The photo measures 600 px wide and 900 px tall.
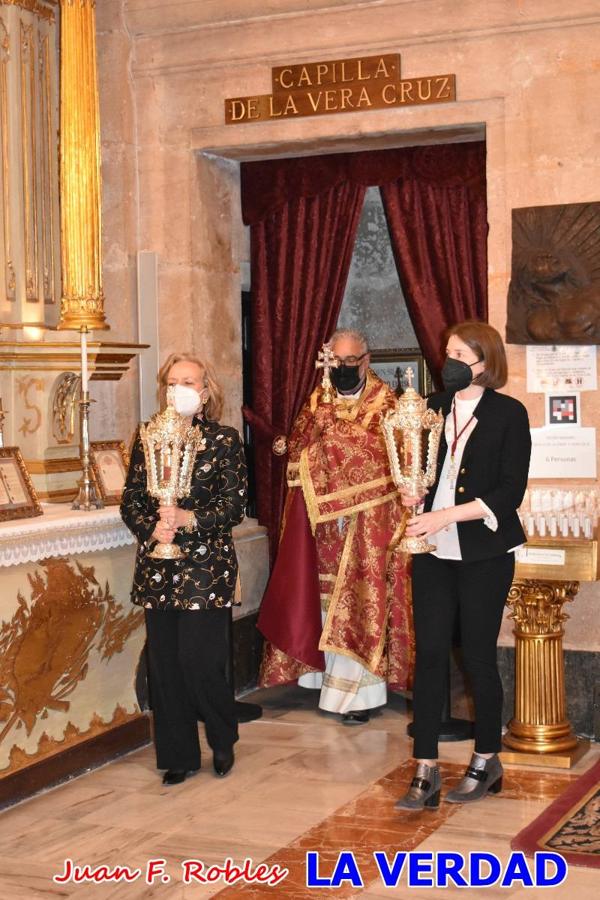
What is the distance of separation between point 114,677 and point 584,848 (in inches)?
83.0

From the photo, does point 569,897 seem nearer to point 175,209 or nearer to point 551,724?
point 551,724

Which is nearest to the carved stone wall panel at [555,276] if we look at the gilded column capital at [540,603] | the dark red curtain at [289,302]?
the gilded column capital at [540,603]

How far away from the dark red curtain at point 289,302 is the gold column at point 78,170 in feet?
4.26

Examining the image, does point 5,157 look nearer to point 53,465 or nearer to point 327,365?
point 53,465

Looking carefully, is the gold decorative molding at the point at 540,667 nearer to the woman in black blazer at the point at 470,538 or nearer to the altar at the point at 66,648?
the woman in black blazer at the point at 470,538

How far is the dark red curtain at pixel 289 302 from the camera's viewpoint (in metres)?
7.06

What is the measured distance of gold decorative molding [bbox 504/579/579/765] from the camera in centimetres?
547

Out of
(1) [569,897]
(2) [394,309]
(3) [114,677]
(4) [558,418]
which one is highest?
(2) [394,309]

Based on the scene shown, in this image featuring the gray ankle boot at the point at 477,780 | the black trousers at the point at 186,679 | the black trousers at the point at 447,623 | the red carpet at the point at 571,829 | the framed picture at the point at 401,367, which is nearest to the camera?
the red carpet at the point at 571,829

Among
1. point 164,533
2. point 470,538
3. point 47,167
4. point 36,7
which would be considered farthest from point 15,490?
point 36,7

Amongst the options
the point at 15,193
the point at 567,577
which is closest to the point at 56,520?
the point at 15,193

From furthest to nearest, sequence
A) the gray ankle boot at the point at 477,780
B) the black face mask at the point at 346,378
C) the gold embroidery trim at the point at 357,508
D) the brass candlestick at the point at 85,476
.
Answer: the black face mask at the point at 346,378 < the gold embroidery trim at the point at 357,508 < the brass candlestick at the point at 85,476 < the gray ankle boot at the point at 477,780

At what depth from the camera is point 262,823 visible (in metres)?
4.70

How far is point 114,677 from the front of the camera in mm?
5594
